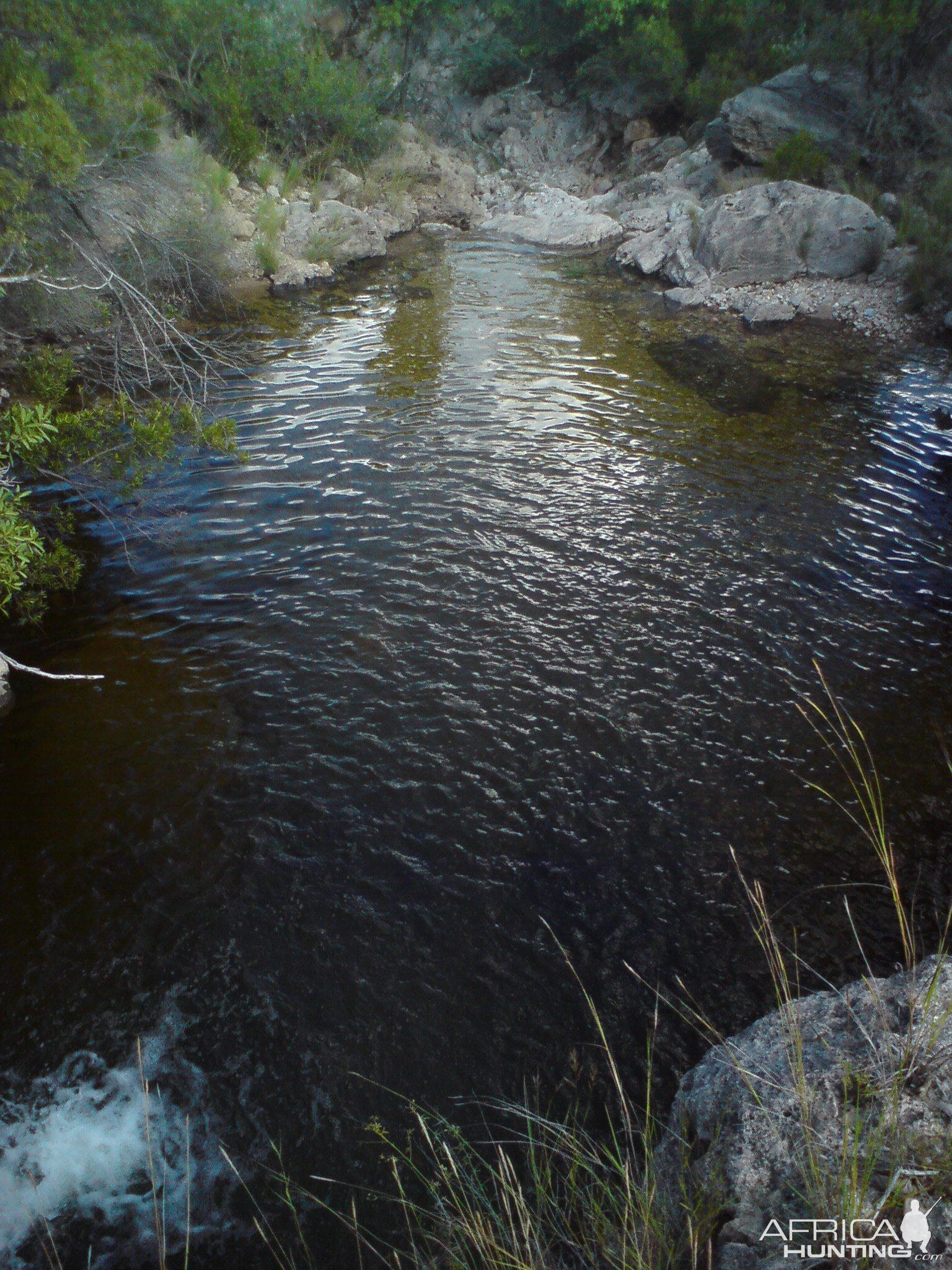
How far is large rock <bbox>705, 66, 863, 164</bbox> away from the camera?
2005 cm

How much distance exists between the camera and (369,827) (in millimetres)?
4363

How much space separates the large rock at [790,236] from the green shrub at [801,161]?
167cm

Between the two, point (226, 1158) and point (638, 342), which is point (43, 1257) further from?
point (638, 342)

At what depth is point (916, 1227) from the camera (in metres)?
1.91

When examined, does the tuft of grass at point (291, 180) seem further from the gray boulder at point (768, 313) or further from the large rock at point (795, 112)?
the gray boulder at point (768, 313)

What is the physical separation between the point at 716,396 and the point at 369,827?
950 centimetres

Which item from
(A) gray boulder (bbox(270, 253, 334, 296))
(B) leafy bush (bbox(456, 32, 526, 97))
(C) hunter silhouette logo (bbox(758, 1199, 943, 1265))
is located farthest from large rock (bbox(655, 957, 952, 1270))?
(B) leafy bush (bbox(456, 32, 526, 97))

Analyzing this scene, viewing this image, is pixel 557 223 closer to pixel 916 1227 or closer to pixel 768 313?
pixel 768 313

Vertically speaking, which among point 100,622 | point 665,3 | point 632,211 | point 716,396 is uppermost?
point 665,3

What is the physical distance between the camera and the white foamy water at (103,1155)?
2758 mm

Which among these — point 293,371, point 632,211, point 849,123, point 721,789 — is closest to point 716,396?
point 293,371

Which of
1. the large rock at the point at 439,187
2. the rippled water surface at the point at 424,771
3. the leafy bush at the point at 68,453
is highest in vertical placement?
the large rock at the point at 439,187

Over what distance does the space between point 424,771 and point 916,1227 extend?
3317 mm

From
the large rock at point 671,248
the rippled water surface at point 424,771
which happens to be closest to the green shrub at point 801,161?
the large rock at point 671,248
